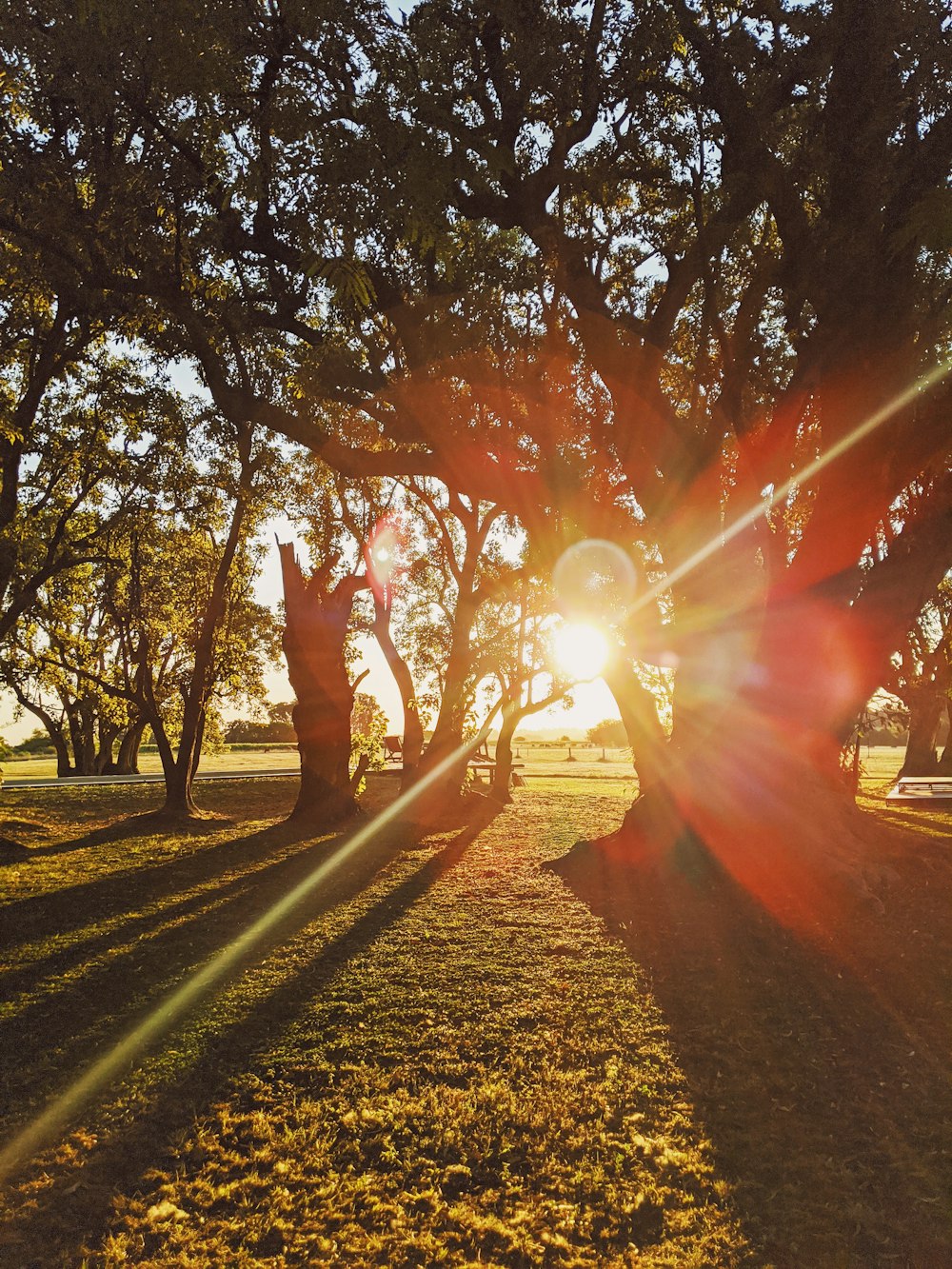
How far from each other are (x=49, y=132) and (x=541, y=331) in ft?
23.8

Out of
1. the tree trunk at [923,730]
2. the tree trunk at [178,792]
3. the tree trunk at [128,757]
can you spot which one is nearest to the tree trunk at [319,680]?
the tree trunk at [178,792]

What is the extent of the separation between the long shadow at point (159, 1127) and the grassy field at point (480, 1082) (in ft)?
0.05

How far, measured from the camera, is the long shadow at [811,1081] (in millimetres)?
3201

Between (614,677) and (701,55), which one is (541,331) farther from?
(614,677)

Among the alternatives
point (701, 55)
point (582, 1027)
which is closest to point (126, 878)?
point (582, 1027)

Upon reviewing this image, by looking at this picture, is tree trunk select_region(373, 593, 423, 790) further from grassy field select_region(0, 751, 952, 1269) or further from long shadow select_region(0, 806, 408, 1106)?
grassy field select_region(0, 751, 952, 1269)

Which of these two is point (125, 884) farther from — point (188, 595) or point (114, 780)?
→ point (114, 780)

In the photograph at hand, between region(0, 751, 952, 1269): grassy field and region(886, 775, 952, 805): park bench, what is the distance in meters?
13.5

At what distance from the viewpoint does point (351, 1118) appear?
13.4ft

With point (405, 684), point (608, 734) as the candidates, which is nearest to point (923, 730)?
point (405, 684)

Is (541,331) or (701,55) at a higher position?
(701,55)

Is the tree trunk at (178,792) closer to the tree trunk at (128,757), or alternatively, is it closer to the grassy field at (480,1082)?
the grassy field at (480,1082)

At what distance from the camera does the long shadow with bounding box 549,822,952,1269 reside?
3201 mm

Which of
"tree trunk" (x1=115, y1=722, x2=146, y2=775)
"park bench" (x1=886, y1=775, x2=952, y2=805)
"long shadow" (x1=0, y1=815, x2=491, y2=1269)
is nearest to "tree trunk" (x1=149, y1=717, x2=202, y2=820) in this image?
"long shadow" (x1=0, y1=815, x2=491, y2=1269)
